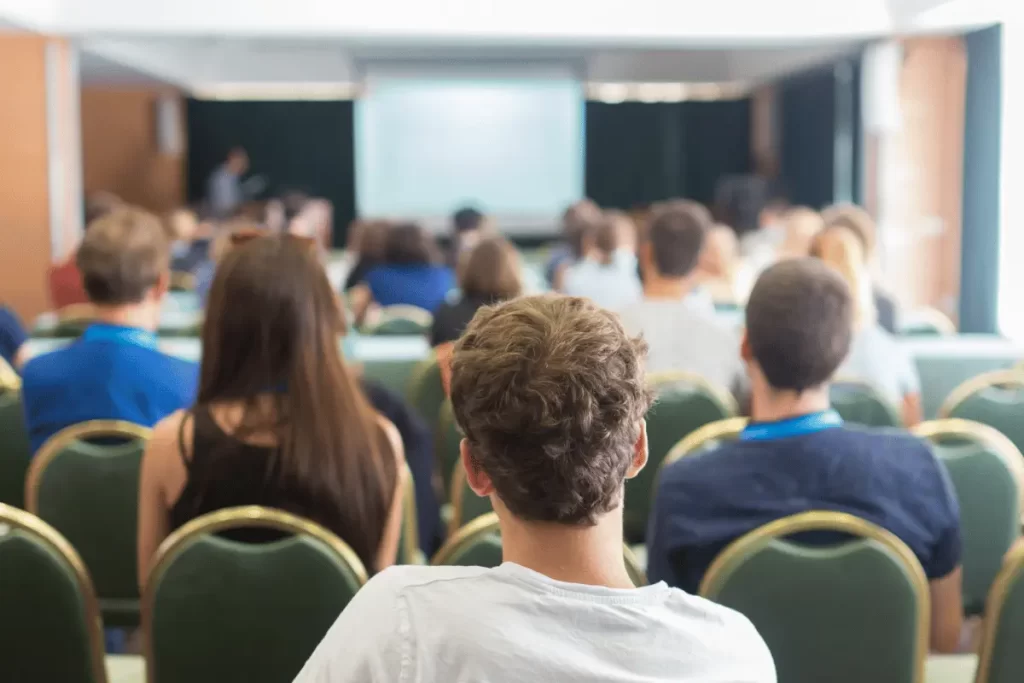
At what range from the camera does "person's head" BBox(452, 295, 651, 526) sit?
121cm

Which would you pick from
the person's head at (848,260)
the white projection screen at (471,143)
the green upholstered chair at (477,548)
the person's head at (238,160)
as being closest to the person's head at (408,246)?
the person's head at (848,260)

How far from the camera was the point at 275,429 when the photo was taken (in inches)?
91.0

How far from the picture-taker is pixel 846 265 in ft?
13.6

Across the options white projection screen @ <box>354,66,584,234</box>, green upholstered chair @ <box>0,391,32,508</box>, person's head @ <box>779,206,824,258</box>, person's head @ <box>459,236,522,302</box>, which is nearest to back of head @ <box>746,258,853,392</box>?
green upholstered chair @ <box>0,391,32,508</box>

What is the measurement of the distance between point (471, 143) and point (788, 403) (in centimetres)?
1232

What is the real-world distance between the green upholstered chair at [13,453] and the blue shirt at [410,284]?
11.2ft

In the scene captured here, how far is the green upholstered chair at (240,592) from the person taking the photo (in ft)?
6.57

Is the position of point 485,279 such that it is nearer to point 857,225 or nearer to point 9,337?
point 857,225

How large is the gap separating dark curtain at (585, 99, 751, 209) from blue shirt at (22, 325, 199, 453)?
13.7 metres

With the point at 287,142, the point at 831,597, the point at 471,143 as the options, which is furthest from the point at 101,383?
the point at 287,142

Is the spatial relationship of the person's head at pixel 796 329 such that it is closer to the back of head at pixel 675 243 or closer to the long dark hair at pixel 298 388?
the long dark hair at pixel 298 388

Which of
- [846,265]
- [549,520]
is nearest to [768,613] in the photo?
[549,520]

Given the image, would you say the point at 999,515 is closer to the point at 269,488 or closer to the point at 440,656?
the point at 269,488

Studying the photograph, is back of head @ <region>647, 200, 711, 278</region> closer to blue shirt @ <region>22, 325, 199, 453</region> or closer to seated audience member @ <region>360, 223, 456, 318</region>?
blue shirt @ <region>22, 325, 199, 453</region>
